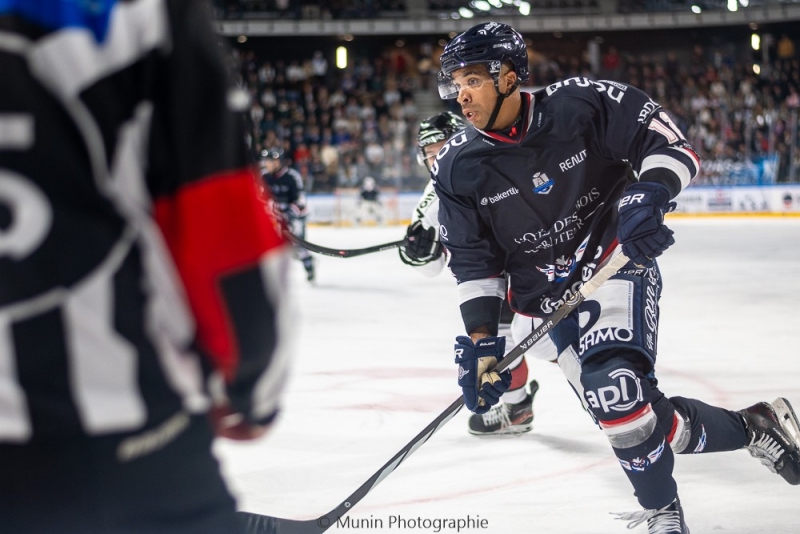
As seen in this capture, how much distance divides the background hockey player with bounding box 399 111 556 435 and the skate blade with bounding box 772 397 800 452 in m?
0.64

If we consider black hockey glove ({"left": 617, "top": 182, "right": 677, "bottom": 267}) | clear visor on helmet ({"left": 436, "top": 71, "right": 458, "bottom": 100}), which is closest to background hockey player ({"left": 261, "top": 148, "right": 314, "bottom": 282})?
clear visor on helmet ({"left": 436, "top": 71, "right": 458, "bottom": 100})

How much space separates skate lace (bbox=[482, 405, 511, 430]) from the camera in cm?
336

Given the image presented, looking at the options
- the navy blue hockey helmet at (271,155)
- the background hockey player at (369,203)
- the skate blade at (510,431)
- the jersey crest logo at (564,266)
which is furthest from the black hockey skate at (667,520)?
the background hockey player at (369,203)

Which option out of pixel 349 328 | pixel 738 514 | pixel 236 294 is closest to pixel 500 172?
pixel 738 514

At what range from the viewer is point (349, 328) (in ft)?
18.8

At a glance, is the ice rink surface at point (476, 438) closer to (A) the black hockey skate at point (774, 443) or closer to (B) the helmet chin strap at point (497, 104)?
(A) the black hockey skate at point (774, 443)

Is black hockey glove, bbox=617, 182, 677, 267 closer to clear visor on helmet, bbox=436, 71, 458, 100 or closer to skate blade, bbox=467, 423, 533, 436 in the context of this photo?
clear visor on helmet, bbox=436, 71, 458, 100

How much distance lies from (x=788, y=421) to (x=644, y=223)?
84 cm

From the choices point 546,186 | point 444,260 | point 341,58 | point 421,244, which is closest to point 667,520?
point 546,186

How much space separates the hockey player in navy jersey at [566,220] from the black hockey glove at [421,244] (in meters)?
1.27

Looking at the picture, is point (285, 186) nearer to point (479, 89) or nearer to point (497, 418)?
point (497, 418)

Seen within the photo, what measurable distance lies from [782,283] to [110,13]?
268 inches

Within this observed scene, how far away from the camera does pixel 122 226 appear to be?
771mm

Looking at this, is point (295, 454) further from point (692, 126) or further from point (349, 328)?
point (692, 126)
